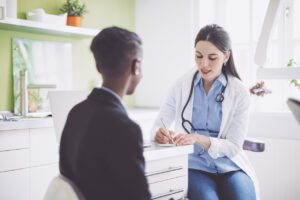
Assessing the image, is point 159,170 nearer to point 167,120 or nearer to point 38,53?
point 167,120

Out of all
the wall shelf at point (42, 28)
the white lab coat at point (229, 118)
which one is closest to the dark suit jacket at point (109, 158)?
the white lab coat at point (229, 118)

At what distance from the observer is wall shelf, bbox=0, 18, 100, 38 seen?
2.80m

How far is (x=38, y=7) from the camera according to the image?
3275 mm

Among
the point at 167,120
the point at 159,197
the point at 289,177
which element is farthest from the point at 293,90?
the point at 159,197

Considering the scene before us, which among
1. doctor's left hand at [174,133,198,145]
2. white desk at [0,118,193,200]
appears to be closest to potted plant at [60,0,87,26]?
white desk at [0,118,193,200]

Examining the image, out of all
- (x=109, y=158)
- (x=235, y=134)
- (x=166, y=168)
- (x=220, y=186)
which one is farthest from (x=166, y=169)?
(x=109, y=158)

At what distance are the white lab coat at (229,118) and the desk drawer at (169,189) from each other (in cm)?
26

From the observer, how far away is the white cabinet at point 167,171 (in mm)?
1452

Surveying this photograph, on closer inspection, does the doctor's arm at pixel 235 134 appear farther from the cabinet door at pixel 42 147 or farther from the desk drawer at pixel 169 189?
the cabinet door at pixel 42 147

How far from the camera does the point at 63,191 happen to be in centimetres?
91

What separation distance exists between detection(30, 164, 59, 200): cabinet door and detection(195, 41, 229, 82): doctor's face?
52.9 inches

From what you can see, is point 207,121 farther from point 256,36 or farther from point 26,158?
point 256,36

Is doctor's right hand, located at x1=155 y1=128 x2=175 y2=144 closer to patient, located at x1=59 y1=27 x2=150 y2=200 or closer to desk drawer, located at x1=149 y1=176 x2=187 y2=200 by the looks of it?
desk drawer, located at x1=149 y1=176 x2=187 y2=200

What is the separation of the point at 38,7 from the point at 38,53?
39 centimetres
